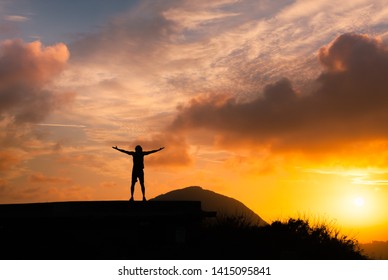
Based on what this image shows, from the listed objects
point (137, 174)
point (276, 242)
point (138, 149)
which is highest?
point (138, 149)

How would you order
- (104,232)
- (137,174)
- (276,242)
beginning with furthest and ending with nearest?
(276,242), (137,174), (104,232)

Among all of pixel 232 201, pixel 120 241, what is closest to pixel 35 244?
pixel 120 241

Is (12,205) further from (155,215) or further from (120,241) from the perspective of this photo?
(155,215)

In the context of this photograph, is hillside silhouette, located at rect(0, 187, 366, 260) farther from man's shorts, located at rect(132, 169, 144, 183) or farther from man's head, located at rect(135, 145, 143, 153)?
man's head, located at rect(135, 145, 143, 153)

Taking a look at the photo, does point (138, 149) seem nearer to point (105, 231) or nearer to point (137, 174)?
point (137, 174)

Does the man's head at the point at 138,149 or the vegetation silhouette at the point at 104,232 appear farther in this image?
the man's head at the point at 138,149

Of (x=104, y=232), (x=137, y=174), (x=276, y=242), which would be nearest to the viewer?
(x=104, y=232)

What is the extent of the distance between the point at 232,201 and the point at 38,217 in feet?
419

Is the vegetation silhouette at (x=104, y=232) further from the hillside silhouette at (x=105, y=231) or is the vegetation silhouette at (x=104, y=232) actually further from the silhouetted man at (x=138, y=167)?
the silhouetted man at (x=138, y=167)

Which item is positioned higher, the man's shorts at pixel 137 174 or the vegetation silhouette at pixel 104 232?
the man's shorts at pixel 137 174

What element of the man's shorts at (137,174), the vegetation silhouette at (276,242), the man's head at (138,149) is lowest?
the vegetation silhouette at (276,242)

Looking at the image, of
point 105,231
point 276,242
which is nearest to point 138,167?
point 105,231

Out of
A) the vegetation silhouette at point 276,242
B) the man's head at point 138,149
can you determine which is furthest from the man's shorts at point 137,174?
the vegetation silhouette at point 276,242

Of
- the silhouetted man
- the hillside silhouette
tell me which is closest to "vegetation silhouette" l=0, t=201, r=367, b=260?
the hillside silhouette
